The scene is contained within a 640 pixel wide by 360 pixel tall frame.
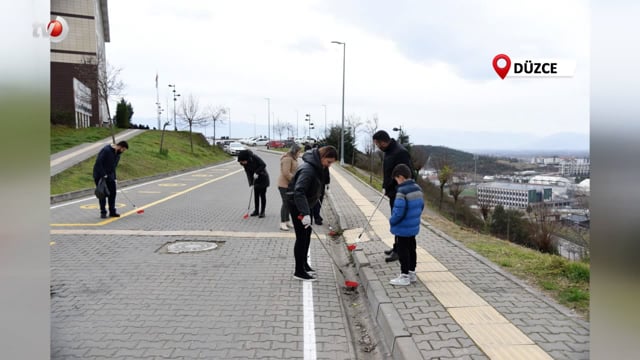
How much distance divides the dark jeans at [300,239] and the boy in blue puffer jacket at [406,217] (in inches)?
45.5

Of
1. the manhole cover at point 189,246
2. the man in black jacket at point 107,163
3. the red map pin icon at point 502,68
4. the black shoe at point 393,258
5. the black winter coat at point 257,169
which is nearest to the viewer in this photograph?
the red map pin icon at point 502,68

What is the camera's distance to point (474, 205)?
54.6 ft

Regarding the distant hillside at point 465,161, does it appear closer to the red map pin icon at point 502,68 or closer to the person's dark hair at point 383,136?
the person's dark hair at point 383,136

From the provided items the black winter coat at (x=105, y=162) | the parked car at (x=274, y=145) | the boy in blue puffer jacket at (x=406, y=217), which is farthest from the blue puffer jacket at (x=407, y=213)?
the parked car at (x=274, y=145)

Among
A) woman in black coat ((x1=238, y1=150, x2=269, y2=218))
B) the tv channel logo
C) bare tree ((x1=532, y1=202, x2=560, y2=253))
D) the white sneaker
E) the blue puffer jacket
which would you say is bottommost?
bare tree ((x1=532, y1=202, x2=560, y2=253))

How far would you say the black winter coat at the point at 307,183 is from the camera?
209 inches

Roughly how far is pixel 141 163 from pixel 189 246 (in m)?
18.7

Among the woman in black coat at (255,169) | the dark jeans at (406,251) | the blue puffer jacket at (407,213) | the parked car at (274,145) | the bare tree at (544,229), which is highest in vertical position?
the parked car at (274,145)

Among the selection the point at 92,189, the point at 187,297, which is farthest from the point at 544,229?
the point at 92,189

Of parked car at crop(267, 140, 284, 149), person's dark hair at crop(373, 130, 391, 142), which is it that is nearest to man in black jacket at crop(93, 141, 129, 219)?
person's dark hair at crop(373, 130, 391, 142)

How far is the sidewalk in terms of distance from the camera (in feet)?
11.6

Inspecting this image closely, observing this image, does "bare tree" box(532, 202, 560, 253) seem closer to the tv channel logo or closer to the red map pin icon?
the red map pin icon
